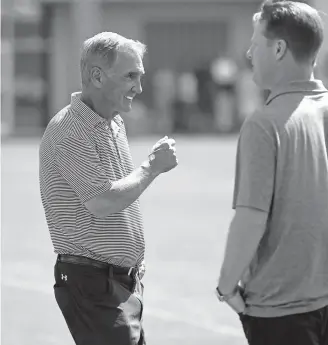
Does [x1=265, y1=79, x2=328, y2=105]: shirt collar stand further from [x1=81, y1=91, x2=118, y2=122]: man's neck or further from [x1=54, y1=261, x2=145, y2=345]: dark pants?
[x1=54, y1=261, x2=145, y2=345]: dark pants

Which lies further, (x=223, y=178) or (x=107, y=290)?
(x=223, y=178)

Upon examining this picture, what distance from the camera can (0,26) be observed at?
34.5 meters

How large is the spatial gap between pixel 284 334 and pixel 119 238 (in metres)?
0.90

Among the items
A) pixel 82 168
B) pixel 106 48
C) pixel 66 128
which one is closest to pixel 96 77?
pixel 106 48

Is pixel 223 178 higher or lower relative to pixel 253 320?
lower

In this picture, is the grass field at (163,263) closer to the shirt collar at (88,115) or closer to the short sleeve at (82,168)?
the shirt collar at (88,115)

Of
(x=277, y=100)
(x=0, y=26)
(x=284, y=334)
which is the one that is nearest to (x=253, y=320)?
(x=284, y=334)

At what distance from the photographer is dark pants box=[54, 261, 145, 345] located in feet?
13.7

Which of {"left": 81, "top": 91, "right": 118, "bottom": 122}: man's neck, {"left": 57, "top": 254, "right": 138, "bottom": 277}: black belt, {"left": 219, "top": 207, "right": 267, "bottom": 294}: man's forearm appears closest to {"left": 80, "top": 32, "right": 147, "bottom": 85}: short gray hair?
{"left": 81, "top": 91, "right": 118, "bottom": 122}: man's neck

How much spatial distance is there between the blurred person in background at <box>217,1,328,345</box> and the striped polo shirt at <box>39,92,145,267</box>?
752mm

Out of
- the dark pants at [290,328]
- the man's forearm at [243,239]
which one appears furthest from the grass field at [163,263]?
the man's forearm at [243,239]

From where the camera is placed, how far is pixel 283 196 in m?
3.44

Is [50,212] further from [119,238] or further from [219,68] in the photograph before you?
[219,68]

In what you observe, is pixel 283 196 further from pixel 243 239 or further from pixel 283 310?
pixel 283 310
